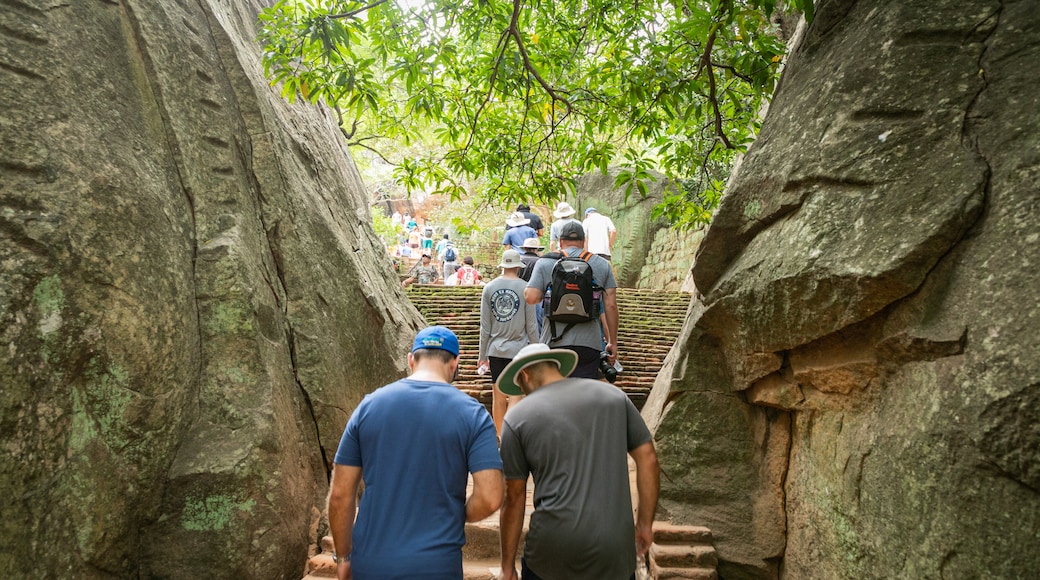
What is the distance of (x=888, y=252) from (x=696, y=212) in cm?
353

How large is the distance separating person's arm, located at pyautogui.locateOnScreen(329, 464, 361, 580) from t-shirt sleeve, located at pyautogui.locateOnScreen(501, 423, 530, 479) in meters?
0.65

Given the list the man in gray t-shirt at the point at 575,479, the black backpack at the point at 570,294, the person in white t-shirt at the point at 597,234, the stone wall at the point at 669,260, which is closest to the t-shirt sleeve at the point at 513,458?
the man in gray t-shirt at the point at 575,479

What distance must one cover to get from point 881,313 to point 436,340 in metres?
2.38

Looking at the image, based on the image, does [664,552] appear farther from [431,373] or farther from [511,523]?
[431,373]

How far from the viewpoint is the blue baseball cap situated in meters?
2.81

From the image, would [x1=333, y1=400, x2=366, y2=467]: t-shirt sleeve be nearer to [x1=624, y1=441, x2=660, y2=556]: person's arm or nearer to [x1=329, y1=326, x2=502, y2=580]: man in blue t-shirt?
[x1=329, y1=326, x2=502, y2=580]: man in blue t-shirt

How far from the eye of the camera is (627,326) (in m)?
9.25

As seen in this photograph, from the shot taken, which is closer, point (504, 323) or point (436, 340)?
point (436, 340)

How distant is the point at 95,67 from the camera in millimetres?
3652

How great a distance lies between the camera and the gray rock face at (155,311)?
2.92 metres

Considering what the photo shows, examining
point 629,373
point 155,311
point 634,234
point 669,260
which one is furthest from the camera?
point 634,234

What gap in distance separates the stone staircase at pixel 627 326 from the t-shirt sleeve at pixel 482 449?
436cm

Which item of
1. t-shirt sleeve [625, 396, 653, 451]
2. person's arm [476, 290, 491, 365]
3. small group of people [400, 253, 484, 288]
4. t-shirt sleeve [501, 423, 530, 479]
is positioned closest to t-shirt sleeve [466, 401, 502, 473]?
t-shirt sleeve [501, 423, 530, 479]

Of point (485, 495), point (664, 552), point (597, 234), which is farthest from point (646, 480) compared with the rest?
point (597, 234)
